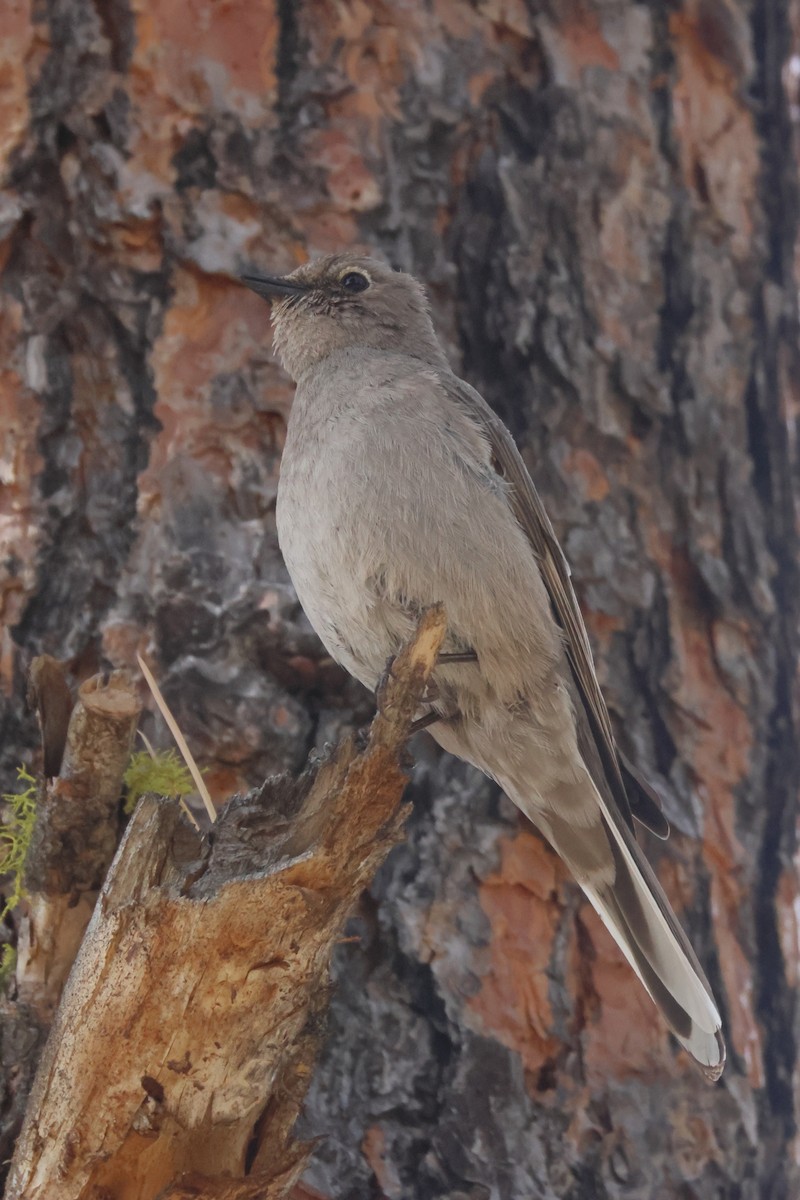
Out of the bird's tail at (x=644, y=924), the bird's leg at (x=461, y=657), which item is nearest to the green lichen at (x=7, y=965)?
the bird's leg at (x=461, y=657)

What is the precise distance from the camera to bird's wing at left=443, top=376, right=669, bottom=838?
3.74m

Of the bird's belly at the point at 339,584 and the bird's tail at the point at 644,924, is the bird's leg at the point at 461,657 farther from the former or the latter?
the bird's tail at the point at 644,924

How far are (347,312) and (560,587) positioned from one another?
52.3 inches

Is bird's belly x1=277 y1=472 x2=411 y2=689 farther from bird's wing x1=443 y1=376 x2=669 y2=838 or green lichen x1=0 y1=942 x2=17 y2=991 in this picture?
green lichen x1=0 y1=942 x2=17 y2=991

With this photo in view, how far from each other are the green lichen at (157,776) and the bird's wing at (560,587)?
1.29m

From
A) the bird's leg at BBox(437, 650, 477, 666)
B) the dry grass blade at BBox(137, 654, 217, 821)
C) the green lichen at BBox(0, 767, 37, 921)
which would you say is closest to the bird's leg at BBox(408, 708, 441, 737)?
the bird's leg at BBox(437, 650, 477, 666)

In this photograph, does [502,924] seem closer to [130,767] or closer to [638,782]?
[638,782]

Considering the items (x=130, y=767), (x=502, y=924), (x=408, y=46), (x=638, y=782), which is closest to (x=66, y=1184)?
(x=130, y=767)

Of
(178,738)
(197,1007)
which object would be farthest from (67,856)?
(197,1007)

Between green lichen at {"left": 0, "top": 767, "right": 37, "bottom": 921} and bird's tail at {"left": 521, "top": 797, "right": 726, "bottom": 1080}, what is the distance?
1538mm

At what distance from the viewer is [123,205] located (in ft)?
13.1

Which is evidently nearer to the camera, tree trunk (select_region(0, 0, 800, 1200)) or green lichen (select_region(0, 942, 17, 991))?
green lichen (select_region(0, 942, 17, 991))

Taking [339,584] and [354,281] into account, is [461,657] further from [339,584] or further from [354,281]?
[354,281]

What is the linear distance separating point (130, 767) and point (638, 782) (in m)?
1.53
